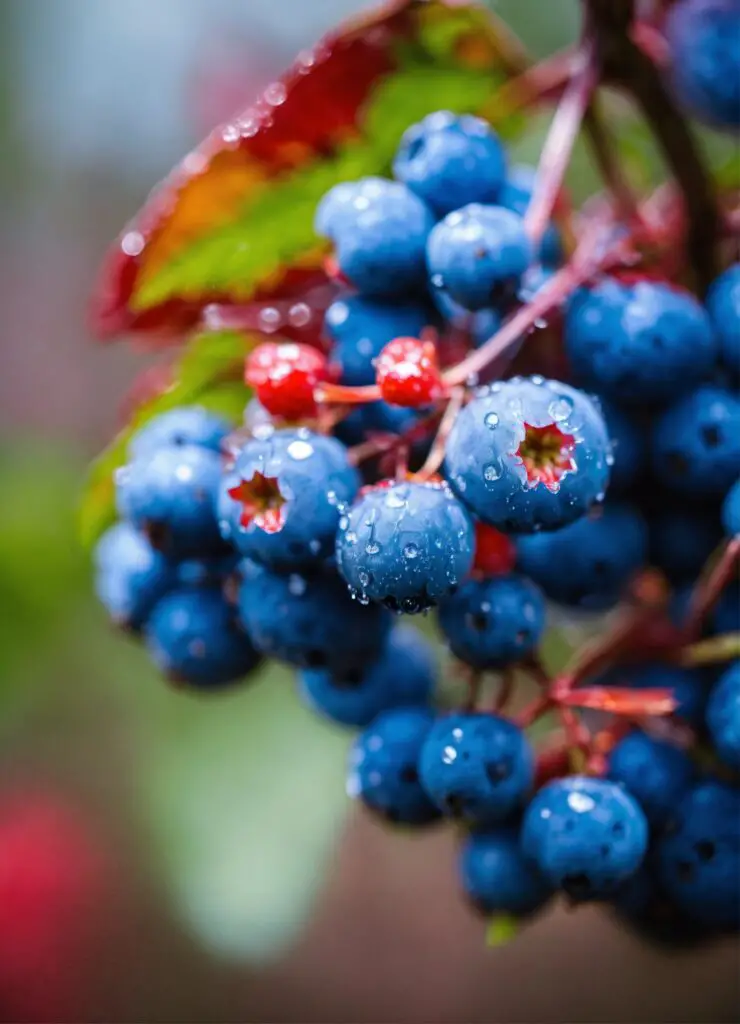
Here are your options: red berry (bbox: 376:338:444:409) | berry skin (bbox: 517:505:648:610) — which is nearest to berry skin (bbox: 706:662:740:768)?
berry skin (bbox: 517:505:648:610)

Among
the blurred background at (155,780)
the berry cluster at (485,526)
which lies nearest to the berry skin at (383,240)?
the berry cluster at (485,526)

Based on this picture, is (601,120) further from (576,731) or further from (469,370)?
(576,731)

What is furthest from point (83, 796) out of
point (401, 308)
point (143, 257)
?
point (401, 308)

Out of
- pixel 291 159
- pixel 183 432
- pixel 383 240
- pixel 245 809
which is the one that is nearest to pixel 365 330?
pixel 383 240

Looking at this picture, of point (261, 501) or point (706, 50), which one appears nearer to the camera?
point (261, 501)

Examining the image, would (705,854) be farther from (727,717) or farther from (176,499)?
(176,499)

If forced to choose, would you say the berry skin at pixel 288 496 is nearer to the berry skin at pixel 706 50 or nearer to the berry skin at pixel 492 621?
the berry skin at pixel 492 621
